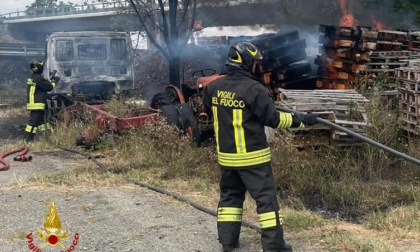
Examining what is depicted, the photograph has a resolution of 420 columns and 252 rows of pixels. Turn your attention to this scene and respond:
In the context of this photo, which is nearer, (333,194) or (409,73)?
(333,194)

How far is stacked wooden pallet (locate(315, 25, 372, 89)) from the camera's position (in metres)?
8.98

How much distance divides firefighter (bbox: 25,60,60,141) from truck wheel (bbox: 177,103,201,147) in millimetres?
3012

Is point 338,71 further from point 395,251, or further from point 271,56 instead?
point 395,251

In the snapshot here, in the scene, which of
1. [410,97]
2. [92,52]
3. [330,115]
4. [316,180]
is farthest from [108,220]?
[92,52]

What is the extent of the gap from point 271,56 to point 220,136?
220 inches

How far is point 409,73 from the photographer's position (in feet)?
22.1

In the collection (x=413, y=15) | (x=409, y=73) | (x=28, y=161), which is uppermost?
(x=413, y=15)

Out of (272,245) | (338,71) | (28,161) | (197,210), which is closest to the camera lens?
(272,245)

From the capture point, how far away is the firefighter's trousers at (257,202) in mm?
3906

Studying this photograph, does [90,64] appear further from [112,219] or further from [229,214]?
[229,214]

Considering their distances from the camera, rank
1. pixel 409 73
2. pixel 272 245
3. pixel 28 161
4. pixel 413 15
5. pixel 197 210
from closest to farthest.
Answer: pixel 272 245, pixel 197 210, pixel 409 73, pixel 28 161, pixel 413 15

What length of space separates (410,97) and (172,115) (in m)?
3.74

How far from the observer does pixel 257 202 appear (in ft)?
13.1

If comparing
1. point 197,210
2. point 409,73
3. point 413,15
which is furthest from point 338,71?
point 413,15
